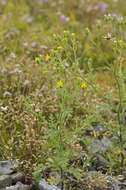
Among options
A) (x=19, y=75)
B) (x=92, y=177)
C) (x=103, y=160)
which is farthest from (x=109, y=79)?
(x=92, y=177)

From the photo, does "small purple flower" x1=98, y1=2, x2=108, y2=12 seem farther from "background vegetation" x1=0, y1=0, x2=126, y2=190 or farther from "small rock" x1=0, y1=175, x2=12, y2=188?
"small rock" x1=0, y1=175, x2=12, y2=188

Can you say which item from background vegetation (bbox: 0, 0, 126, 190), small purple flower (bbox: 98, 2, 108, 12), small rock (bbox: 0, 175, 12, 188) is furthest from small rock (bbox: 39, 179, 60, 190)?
small purple flower (bbox: 98, 2, 108, 12)

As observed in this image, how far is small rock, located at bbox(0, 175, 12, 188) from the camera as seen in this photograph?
11.3 ft

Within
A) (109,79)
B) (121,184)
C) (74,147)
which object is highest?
(109,79)

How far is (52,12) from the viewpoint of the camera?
674 centimetres

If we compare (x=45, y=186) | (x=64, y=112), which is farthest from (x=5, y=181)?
(x=64, y=112)

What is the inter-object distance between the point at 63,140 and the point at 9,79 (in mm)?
1209

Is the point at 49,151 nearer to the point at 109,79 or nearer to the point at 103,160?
the point at 103,160

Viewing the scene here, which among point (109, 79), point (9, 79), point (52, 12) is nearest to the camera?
point (9, 79)

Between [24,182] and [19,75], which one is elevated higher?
[19,75]

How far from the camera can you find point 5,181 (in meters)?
3.46

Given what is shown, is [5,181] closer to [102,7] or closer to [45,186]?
[45,186]

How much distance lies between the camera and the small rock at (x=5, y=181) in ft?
11.3

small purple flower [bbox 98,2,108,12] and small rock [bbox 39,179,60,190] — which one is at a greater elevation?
small purple flower [bbox 98,2,108,12]
